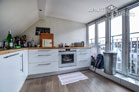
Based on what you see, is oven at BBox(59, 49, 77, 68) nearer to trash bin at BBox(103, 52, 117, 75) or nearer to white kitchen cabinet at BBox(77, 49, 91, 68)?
white kitchen cabinet at BBox(77, 49, 91, 68)

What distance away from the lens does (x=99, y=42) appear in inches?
104

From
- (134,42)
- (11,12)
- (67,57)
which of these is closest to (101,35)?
(134,42)

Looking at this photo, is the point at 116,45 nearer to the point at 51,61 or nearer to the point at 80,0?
the point at 80,0

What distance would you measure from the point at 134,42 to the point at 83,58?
4.92 feet

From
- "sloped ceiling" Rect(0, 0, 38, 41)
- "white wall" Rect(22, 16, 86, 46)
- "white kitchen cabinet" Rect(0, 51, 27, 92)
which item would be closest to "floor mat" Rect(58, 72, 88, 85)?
"white kitchen cabinet" Rect(0, 51, 27, 92)

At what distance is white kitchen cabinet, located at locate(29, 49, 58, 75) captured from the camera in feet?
6.12

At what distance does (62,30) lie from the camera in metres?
2.90

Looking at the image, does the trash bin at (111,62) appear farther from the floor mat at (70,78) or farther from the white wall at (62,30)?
the white wall at (62,30)

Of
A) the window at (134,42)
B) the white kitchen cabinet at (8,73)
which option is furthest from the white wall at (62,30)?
the window at (134,42)

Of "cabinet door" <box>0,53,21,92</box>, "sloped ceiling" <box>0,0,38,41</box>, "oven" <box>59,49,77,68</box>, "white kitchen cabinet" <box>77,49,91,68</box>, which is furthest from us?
"white kitchen cabinet" <box>77,49,91,68</box>

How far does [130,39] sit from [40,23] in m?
2.94

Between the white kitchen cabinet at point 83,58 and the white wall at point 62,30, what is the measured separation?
81cm

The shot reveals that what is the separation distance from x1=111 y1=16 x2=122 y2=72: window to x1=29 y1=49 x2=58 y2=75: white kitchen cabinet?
1.89 meters

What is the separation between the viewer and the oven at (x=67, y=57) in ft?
7.23
